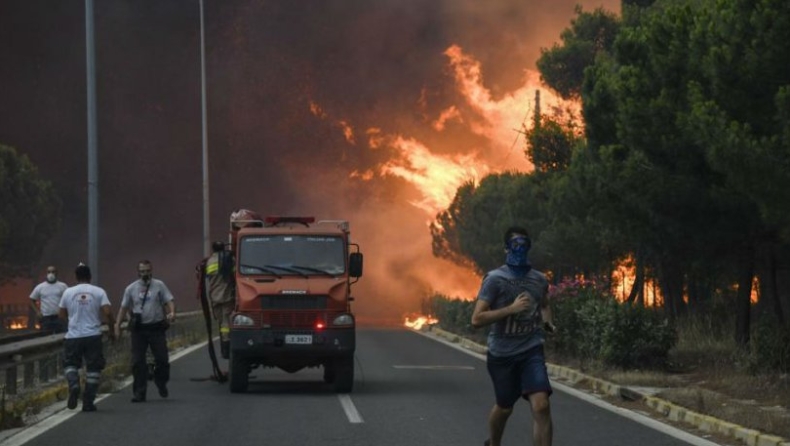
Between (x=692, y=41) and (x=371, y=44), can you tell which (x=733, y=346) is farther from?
(x=371, y=44)

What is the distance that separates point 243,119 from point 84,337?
72.4 metres

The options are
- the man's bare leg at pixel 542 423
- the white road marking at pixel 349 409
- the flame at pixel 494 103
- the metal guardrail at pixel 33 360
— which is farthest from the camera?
the flame at pixel 494 103

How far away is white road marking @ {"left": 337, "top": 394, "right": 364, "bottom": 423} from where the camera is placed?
16.2 meters

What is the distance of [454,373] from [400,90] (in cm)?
5536

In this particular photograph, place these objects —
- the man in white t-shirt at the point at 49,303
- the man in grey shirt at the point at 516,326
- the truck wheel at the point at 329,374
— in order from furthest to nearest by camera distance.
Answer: the man in white t-shirt at the point at 49,303 → the truck wheel at the point at 329,374 → the man in grey shirt at the point at 516,326

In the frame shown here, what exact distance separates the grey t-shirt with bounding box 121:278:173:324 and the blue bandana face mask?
30.0ft

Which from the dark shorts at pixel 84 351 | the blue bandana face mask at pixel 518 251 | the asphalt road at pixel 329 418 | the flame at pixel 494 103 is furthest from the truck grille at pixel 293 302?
the flame at pixel 494 103

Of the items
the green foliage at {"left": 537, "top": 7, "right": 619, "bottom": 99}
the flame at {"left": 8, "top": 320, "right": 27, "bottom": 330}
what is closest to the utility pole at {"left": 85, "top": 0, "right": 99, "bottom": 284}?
the green foliage at {"left": 537, "top": 7, "right": 619, "bottom": 99}

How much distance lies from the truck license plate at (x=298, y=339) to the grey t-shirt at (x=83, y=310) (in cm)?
329

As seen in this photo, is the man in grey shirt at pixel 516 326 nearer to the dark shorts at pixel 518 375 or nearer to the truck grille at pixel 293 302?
the dark shorts at pixel 518 375

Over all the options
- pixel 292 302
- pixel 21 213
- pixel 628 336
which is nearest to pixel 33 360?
pixel 292 302

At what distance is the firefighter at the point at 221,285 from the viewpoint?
20.3 metres

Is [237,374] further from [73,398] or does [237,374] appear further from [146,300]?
[73,398]

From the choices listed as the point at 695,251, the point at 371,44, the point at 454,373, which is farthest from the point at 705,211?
the point at 371,44
